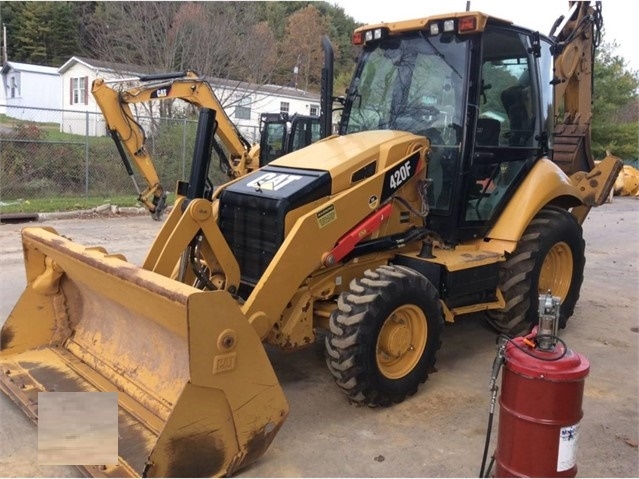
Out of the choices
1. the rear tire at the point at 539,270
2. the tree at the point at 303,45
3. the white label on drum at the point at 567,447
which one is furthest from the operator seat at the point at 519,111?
the tree at the point at 303,45

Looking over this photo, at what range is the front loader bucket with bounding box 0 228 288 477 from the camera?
3059mm

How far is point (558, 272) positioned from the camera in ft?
19.7

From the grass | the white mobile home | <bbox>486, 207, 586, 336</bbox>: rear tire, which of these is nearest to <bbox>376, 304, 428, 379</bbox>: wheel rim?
<bbox>486, 207, 586, 336</bbox>: rear tire

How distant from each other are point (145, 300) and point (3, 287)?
14.6 ft

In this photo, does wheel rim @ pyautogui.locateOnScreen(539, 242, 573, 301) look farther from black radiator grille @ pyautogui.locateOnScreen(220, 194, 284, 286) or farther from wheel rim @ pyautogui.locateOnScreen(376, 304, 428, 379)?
black radiator grille @ pyautogui.locateOnScreen(220, 194, 284, 286)

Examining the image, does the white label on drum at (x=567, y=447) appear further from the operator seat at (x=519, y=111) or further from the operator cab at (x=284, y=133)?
the operator cab at (x=284, y=133)

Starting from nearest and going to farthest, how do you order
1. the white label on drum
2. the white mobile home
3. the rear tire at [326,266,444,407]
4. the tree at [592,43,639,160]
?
the white label on drum < the rear tire at [326,266,444,407] < the tree at [592,43,639,160] < the white mobile home

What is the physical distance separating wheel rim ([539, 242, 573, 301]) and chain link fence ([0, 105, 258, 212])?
10.7 m

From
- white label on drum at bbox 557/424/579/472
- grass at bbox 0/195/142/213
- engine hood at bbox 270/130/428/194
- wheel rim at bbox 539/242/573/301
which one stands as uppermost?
engine hood at bbox 270/130/428/194

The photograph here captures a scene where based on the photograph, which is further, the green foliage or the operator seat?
the green foliage

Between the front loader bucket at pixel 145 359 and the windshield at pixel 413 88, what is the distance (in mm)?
2541

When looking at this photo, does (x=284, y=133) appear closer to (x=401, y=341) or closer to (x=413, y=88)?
(x=413, y=88)

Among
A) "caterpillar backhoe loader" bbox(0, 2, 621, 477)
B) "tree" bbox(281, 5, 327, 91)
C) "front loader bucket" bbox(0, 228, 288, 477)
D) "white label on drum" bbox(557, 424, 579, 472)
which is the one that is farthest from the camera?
"tree" bbox(281, 5, 327, 91)

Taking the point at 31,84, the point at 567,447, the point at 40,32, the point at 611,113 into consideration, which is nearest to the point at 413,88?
the point at 567,447
